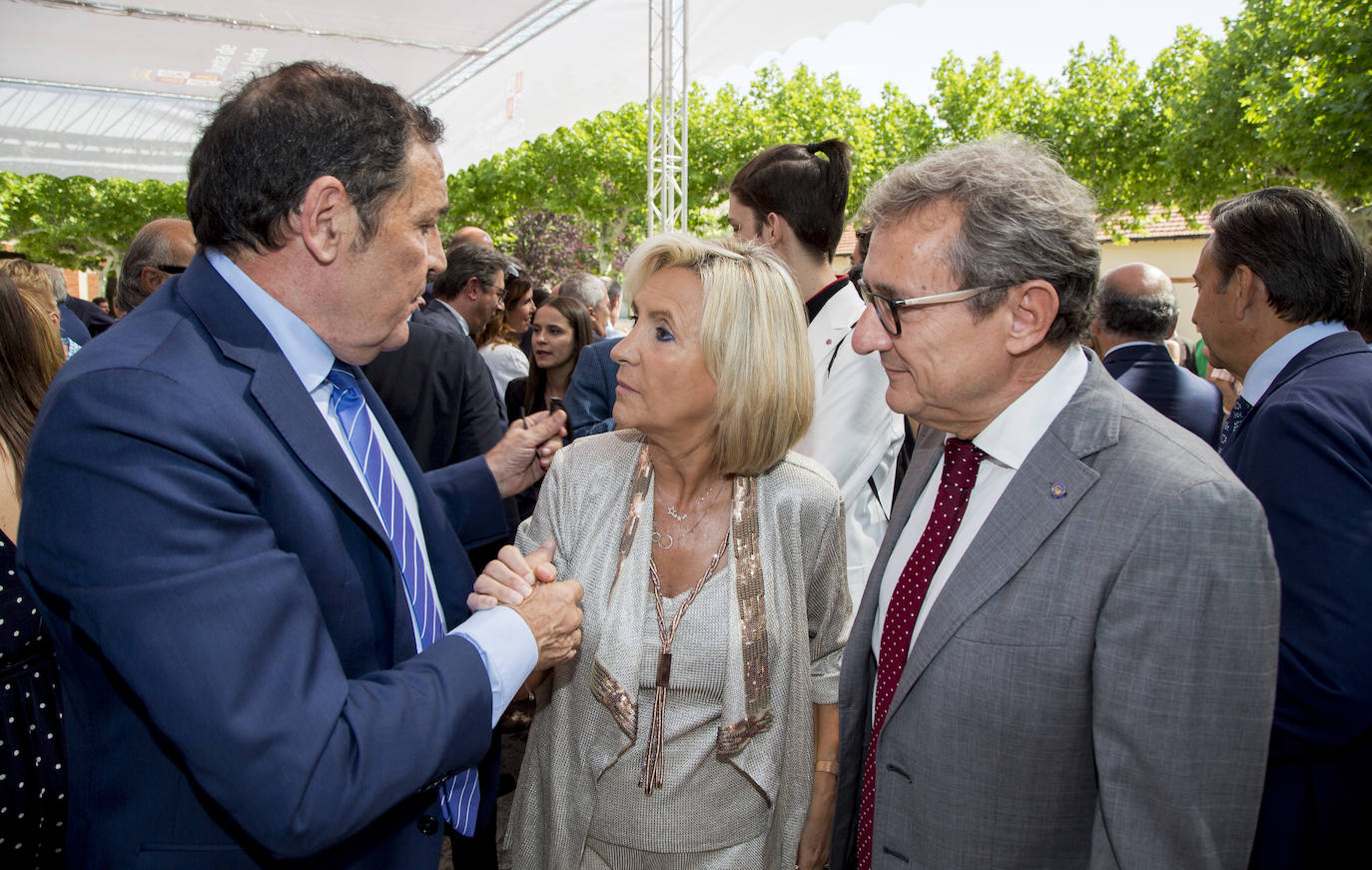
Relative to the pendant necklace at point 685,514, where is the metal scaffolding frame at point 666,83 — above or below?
above

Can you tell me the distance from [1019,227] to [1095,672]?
80 cm

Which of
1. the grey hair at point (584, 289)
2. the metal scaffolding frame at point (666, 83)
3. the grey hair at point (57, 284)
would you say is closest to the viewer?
the grey hair at point (57, 284)

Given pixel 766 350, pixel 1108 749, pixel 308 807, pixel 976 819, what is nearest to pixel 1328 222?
pixel 766 350

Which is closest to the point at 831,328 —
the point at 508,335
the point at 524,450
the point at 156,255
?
the point at 524,450

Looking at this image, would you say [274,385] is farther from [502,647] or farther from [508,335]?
[508,335]

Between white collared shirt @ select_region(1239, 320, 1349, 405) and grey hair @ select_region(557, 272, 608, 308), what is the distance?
4.85 meters

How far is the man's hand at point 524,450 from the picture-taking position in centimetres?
232

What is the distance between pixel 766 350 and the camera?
89.2 inches

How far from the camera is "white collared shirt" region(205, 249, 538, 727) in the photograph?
1417 millimetres

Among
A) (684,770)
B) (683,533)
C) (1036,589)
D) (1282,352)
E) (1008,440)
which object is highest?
(1282,352)

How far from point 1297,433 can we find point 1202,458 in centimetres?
91

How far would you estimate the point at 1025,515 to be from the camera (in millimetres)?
1477

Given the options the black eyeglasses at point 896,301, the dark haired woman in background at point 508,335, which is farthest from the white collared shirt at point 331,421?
the dark haired woman in background at point 508,335

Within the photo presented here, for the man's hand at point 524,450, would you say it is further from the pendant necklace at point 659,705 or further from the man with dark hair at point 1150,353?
the man with dark hair at point 1150,353
